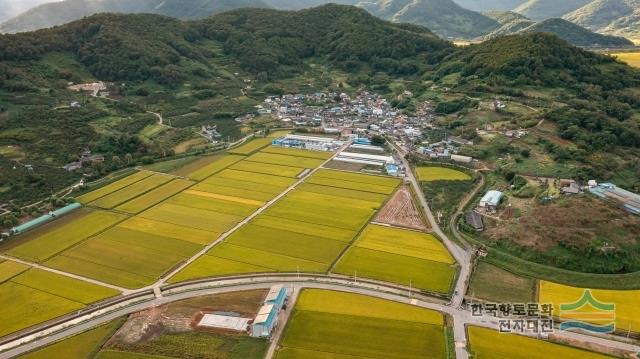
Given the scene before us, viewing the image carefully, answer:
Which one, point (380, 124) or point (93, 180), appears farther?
point (380, 124)

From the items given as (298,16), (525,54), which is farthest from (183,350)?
(298,16)

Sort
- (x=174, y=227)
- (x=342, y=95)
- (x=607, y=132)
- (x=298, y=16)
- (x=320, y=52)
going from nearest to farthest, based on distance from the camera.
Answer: (x=174, y=227) < (x=607, y=132) < (x=342, y=95) < (x=320, y=52) < (x=298, y=16)

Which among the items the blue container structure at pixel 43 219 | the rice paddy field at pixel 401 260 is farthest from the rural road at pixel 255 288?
the blue container structure at pixel 43 219

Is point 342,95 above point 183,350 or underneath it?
above

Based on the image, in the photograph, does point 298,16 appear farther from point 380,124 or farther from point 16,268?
point 16,268

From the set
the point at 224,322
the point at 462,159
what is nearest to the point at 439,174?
the point at 462,159

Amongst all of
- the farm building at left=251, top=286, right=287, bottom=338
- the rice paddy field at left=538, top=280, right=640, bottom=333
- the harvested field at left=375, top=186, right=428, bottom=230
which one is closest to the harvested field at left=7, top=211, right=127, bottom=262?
the farm building at left=251, top=286, right=287, bottom=338

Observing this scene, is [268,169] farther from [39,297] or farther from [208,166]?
[39,297]

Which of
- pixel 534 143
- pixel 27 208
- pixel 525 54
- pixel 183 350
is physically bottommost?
pixel 183 350
